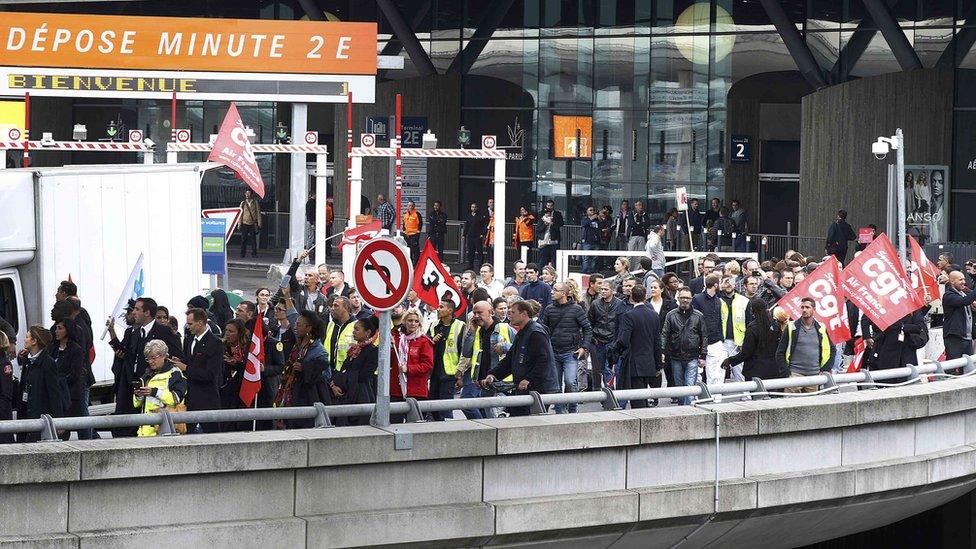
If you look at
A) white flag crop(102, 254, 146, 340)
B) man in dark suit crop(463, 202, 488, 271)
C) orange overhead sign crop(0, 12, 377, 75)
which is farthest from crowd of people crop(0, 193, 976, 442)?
man in dark suit crop(463, 202, 488, 271)

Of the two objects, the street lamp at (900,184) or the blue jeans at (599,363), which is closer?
the blue jeans at (599,363)

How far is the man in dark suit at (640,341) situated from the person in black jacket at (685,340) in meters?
0.18

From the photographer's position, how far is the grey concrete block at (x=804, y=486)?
43.4ft

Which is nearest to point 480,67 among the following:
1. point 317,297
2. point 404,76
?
point 404,76

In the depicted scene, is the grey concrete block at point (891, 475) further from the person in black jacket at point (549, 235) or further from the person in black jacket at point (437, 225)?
the person in black jacket at point (437, 225)

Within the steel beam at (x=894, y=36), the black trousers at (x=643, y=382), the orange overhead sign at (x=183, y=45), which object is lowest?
the black trousers at (x=643, y=382)

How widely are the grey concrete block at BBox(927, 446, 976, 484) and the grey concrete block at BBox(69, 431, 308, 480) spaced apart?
6.60 metres

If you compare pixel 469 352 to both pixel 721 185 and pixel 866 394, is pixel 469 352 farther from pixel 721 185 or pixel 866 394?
pixel 721 185

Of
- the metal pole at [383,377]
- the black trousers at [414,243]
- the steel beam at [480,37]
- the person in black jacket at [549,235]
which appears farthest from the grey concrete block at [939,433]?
the steel beam at [480,37]

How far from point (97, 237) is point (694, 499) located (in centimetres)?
652

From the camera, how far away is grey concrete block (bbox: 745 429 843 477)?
13227 mm

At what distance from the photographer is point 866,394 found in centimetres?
1429

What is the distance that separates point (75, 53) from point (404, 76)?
15003mm

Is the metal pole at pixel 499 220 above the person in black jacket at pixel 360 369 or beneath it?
above
